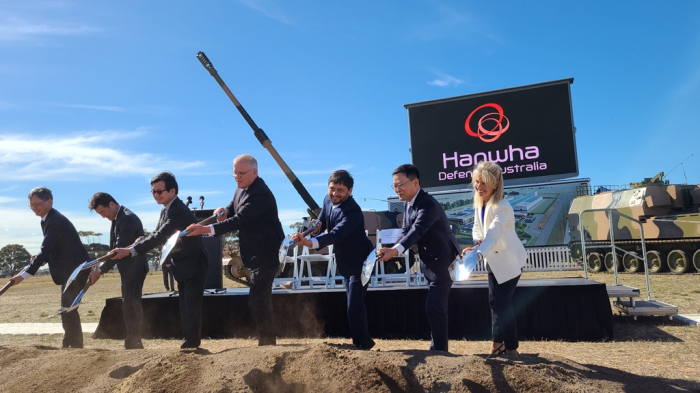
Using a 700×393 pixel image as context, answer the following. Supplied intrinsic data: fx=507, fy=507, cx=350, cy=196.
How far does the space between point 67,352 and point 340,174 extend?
2.31 metres

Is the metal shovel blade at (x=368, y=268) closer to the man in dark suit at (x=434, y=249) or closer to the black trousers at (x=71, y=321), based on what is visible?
the man in dark suit at (x=434, y=249)

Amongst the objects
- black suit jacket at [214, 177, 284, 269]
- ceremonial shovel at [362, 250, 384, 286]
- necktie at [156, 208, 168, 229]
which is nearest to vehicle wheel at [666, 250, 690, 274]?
ceremonial shovel at [362, 250, 384, 286]

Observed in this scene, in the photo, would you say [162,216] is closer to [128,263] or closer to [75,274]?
[128,263]

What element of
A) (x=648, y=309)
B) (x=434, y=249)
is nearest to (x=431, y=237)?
(x=434, y=249)

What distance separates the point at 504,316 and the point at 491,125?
69.3 feet

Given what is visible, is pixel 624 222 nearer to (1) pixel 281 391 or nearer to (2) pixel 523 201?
(2) pixel 523 201

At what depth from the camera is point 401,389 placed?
251 cm

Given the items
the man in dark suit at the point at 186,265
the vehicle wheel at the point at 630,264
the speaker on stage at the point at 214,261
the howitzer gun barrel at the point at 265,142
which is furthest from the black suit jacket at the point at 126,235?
the vehicle wheel at the point at 630,264

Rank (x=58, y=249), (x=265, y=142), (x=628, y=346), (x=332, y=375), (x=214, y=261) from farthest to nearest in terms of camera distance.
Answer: (x=265, y=142)
(x=214, y=261)
(x=628, y=346)
(x=58, y=249)
(x=332, y=375)

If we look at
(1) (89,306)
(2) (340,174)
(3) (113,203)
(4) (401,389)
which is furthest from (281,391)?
(1) (89,306)

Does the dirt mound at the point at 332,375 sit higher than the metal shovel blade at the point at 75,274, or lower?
lower

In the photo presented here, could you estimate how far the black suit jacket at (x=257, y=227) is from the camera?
3699 millimetres

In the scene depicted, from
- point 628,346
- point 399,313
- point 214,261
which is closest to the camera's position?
point 628,346

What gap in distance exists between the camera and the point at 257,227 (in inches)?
149
